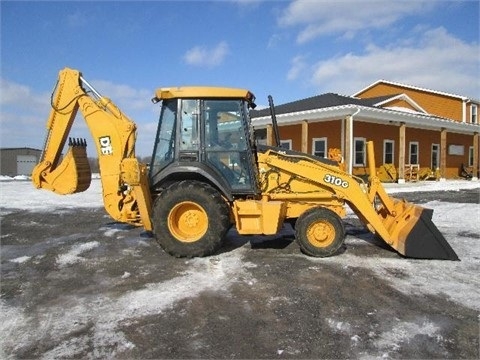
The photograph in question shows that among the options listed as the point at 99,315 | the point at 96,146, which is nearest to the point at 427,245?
the point at 99,315

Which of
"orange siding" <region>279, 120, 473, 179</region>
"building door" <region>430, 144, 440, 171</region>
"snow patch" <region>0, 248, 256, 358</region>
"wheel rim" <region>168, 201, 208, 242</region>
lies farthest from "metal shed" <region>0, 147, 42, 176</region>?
"snow patch" <region>0, 248, 256, 358</region>

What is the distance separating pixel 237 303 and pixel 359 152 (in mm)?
17639

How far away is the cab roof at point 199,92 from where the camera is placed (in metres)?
5.89

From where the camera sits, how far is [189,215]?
593cm

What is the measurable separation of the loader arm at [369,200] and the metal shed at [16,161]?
37.0 metres

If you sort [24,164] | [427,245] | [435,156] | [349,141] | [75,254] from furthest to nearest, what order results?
[24,164] < [435,156] < [349,141] < [75,254] < [427,245]

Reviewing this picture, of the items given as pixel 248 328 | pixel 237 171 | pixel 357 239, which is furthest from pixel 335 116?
pixel 248 328

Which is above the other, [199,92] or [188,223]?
[199,92]

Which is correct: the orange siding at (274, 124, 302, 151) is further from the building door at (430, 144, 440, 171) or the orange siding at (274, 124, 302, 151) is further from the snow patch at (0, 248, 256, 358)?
the snow patch at (0, 248, 256, 358)

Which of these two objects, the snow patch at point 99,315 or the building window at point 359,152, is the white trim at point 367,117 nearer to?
the building window at point 359,152

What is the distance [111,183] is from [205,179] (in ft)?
5.10

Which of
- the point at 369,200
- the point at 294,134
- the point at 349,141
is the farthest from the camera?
the point at 294,134

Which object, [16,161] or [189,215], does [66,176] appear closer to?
[189,215]

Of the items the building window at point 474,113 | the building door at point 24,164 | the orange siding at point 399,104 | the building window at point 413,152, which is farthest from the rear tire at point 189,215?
the building door at point 24,164
